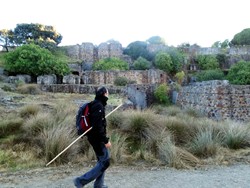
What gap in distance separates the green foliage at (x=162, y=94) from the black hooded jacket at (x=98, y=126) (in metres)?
18.0

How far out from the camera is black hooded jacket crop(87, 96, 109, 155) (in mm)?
3791

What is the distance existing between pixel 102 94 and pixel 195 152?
331cm

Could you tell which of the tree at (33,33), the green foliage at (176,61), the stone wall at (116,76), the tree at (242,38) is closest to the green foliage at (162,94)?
the stone wall at (116,76)

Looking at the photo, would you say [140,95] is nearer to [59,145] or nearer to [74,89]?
[74,89]

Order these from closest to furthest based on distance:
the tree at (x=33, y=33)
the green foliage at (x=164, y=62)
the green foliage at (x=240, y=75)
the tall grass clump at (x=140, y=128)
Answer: the tall grass clump at (x=140, y=128) < the green foliage at (x=240, y=75) < the green foliage at (x=164, y=62) < the tree at (x=33, y=33)

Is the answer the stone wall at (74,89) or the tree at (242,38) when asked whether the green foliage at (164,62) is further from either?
the tree at (242,38)

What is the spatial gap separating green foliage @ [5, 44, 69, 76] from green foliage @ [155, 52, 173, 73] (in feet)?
58.9

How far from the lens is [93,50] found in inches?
1983

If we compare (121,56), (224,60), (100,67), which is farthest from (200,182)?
(224,60)

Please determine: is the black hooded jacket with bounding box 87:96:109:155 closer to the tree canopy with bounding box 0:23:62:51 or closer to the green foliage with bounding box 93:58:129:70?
the green foliage with bounding box 93:58:129:70

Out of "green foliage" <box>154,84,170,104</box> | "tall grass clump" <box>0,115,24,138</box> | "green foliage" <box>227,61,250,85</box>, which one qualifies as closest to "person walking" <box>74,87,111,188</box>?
"tall grass clump" <box>0,115,24,138</box>

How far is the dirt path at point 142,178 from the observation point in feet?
14.1

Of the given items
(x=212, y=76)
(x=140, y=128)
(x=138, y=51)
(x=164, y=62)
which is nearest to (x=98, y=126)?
(x=140, y=128)

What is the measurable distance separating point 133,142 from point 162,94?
15384mm
